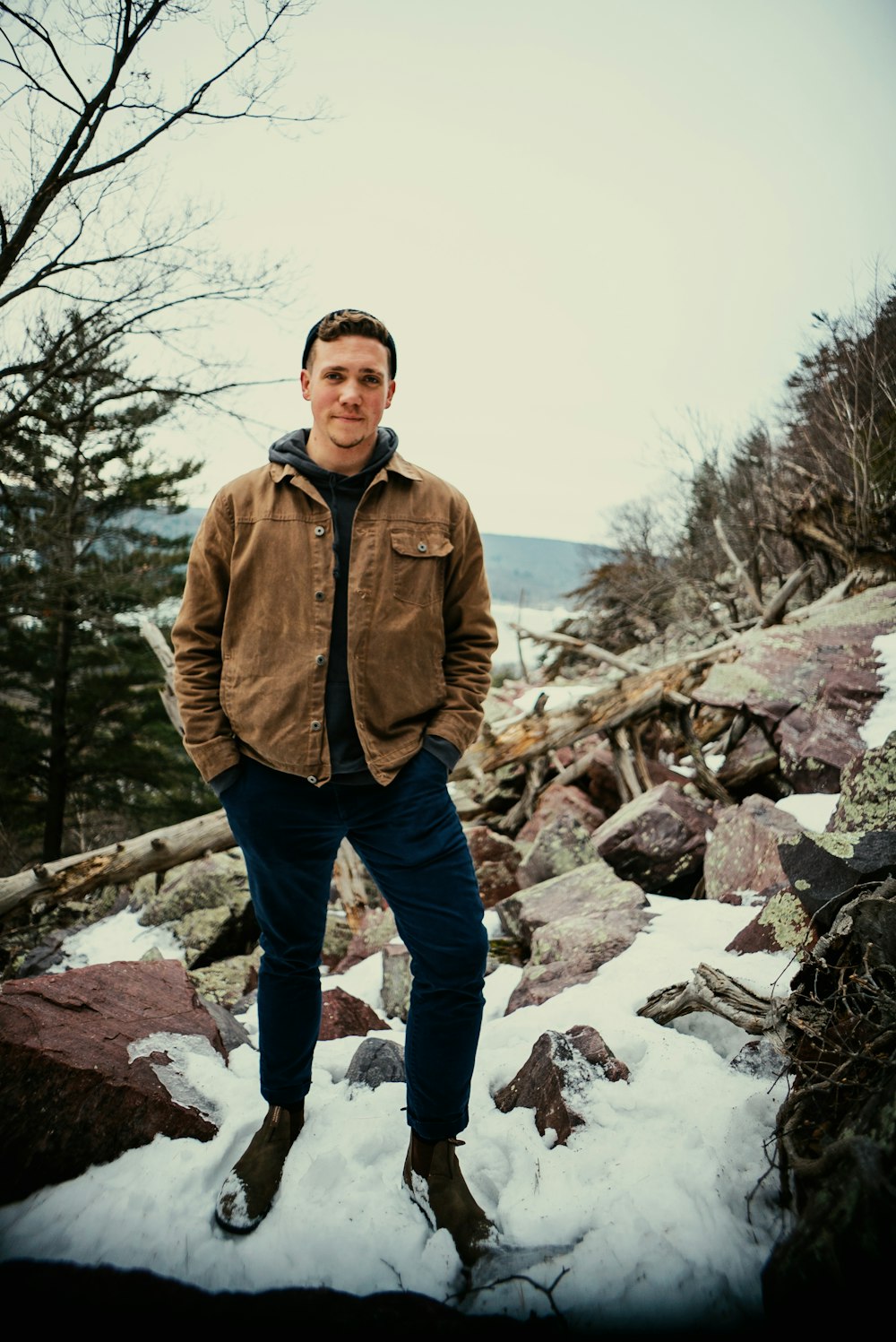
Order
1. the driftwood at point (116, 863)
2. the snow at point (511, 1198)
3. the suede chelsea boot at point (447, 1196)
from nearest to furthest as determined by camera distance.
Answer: the snow at point (511, 1198) → the suede chelsea boot at point (447, 1196) → the driftwood at point (116, 863)

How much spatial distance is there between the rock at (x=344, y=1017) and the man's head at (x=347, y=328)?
2703 mm

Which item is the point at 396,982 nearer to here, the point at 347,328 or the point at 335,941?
the point at 335,941

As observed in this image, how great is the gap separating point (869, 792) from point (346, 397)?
2.70m

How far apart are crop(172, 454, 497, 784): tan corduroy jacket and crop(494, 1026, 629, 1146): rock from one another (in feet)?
3.64

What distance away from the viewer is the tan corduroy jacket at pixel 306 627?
2.00 metres

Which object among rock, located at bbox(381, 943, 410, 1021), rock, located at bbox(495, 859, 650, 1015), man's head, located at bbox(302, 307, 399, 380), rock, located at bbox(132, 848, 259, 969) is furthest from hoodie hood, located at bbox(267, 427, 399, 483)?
rock, located at bbox(132, 848, 259, 969)

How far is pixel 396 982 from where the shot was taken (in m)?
3.59

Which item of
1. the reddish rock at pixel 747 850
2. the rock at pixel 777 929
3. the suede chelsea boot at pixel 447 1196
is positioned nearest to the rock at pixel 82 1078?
the suede chelsea boot at pixel 447 1196

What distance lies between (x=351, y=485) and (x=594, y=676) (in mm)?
13448

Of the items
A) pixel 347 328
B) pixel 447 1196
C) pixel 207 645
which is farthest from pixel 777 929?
pixel 347 328

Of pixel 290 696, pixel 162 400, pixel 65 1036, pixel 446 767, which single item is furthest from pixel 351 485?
pixel 162 400

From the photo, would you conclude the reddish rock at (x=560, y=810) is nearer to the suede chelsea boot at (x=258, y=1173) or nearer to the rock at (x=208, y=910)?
the rock at (x=208, y=910)

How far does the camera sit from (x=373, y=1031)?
3.16 m

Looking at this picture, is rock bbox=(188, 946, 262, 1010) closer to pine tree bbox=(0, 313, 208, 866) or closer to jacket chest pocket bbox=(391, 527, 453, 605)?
jacket chest pocket bbox=(391, 527, 453, 605)
